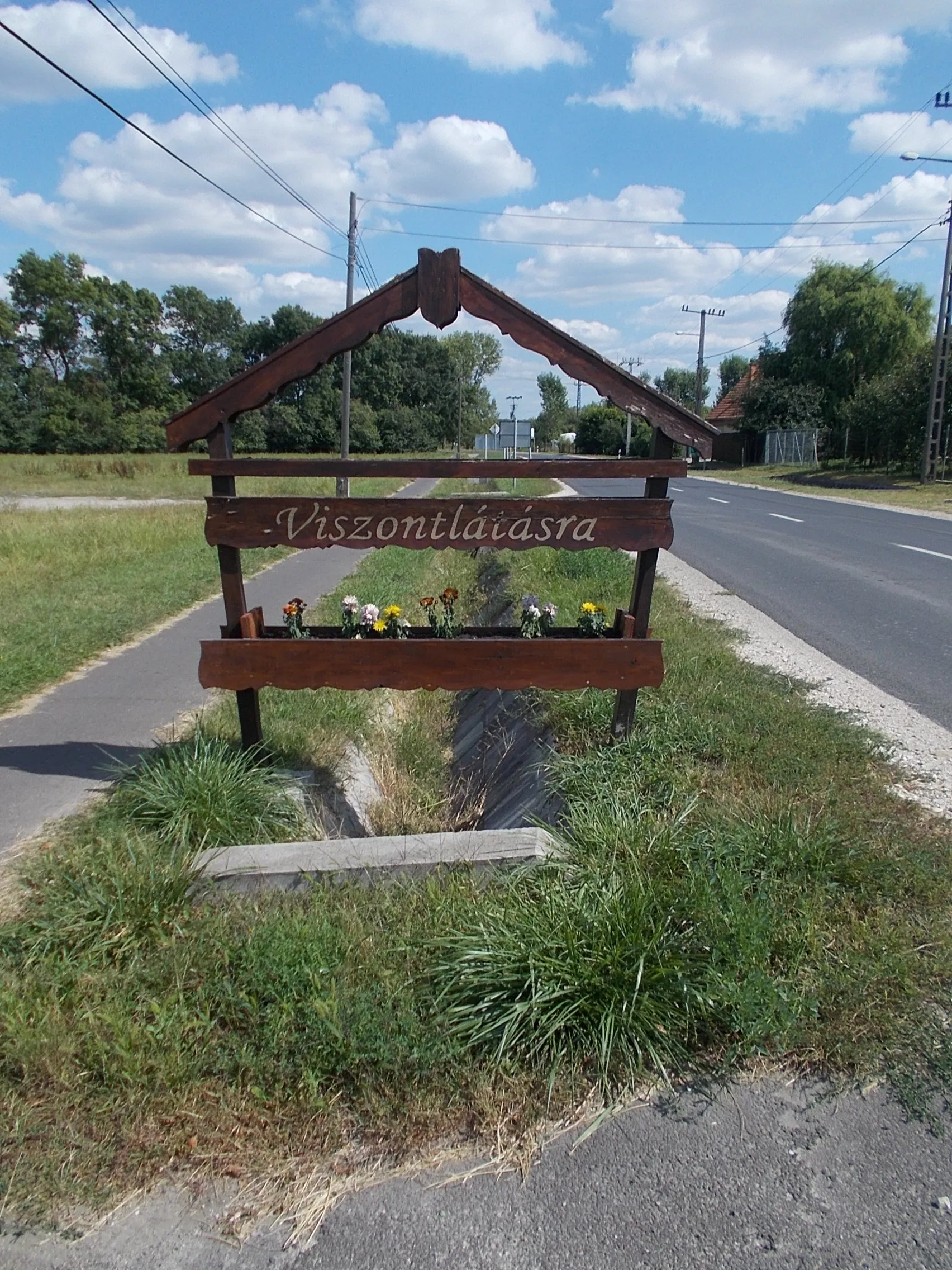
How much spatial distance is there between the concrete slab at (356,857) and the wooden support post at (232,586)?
42.2 inches

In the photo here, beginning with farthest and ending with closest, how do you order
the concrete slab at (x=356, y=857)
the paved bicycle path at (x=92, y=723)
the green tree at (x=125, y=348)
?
the green tree at (x=125, y=348) < the paved bicycle path at (x=92, y=723) < the concrete slab at (x=356, y=857)

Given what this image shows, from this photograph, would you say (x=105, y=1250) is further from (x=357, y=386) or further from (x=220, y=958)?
(x=357, y=386)

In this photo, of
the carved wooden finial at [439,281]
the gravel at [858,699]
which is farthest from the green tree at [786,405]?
the carved wooden finial at [439,281]

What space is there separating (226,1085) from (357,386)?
264ft

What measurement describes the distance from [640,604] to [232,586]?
6.34 ft

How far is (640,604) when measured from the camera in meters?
4.36

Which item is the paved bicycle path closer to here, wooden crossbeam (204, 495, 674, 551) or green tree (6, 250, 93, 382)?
wooden crossbeam (204, 495, 674, 551)

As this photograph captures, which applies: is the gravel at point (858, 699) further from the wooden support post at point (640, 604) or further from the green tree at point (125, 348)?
the green tree at point (125, 348)

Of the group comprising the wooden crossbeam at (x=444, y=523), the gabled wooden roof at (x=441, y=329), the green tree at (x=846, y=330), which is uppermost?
the green tree at (x=846, y=330)

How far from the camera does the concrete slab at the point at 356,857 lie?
3273 millimetres

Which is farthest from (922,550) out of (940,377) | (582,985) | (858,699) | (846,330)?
(846,330)

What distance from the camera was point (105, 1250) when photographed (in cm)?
198

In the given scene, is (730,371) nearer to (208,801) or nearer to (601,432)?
(601,432)

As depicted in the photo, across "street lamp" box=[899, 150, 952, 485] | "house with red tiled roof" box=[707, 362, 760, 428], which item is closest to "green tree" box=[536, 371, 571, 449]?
"house with red tiled roof" box=[707, 362, 760, 428]
